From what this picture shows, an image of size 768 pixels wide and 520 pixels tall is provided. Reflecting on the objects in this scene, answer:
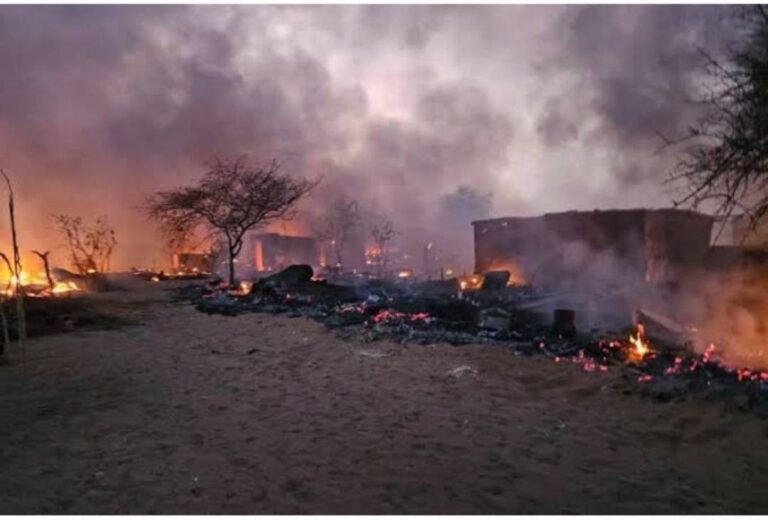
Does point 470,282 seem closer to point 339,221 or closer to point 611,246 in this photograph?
point 611,246

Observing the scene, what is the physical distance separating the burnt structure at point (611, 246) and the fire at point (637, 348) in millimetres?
20191

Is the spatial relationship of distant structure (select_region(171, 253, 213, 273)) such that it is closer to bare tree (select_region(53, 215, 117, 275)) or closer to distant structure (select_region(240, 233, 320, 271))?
bare tree (select_region(53, 215, 117, 275))

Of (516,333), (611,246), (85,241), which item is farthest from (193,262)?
(516,333)

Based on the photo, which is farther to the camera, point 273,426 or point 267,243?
point 267,243

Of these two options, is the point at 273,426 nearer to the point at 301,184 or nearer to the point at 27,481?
the point at 27,481

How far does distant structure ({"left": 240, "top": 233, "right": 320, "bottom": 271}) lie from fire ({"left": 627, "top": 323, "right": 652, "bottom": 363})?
57.4 metres

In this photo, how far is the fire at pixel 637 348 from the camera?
31.2ft

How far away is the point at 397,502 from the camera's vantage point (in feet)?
13.4

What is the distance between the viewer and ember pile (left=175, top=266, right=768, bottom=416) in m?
7.65

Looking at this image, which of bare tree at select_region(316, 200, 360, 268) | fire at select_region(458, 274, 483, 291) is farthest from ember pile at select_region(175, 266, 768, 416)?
bare tree at select_region(316, 200, 360, 268)

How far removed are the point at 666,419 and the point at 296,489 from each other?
4.83m

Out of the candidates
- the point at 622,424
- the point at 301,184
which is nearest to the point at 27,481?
the point at 622,424

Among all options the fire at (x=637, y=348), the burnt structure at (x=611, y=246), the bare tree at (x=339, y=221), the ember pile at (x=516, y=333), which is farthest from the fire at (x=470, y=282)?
the bare tree at (x=339, y=221)

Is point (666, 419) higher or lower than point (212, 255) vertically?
lower
